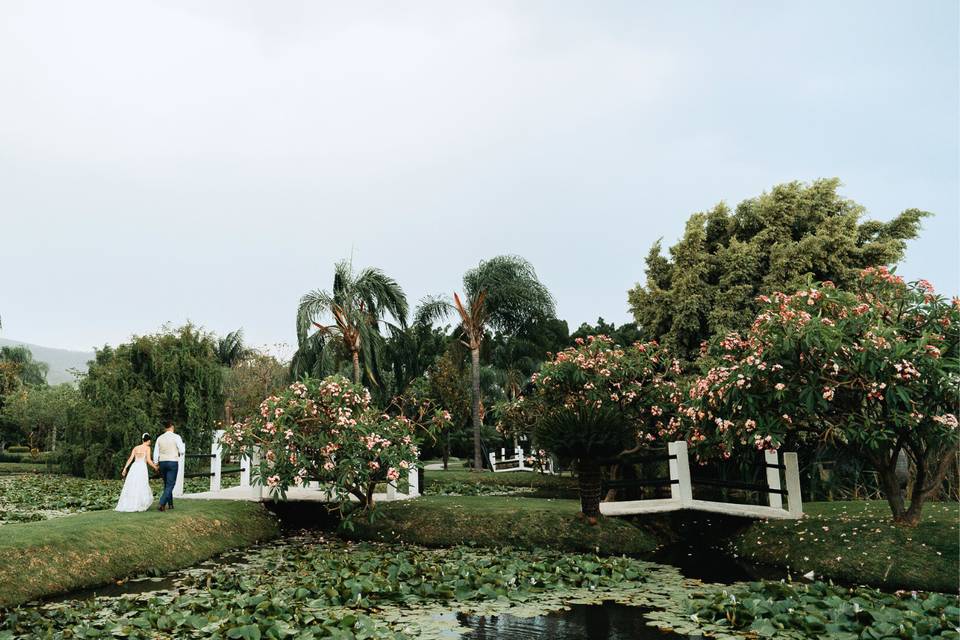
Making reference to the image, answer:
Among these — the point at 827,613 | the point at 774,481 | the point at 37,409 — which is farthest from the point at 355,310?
the point at 37,409

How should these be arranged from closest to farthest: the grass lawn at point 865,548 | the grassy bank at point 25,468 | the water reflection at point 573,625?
the water reflection at point 573,625
the grass lawn at point 865,548
the grassy bank at point 25,468

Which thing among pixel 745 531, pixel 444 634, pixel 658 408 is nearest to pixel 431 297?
pixel 658 408

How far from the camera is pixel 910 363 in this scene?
10055mm

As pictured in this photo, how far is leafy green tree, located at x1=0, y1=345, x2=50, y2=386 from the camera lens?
231ft

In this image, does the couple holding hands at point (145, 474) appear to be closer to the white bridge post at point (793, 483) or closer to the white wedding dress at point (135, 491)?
the white wedding dress at point (135, 491)

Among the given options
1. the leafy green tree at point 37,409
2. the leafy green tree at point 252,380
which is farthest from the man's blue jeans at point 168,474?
the leafy green tree at point 37,409

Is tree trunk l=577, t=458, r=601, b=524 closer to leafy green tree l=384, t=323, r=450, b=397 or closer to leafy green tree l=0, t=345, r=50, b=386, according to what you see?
leafy green tree l=384, t=323, r=450, b=397

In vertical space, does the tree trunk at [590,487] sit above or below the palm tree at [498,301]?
below

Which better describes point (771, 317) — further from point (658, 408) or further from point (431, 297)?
point (431, 297)

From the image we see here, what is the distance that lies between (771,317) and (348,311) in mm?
15539

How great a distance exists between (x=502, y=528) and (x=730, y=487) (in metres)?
5.10

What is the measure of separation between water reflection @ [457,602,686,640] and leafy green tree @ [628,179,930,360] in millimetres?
10699

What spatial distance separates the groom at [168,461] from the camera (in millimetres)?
14570

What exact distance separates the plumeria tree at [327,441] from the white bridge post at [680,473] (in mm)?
5910
